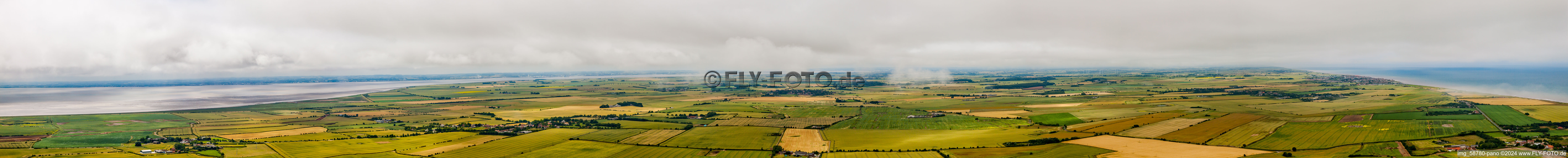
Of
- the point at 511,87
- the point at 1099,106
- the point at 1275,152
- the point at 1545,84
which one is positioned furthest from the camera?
the point at 511,87

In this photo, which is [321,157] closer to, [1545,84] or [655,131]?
[655,131]

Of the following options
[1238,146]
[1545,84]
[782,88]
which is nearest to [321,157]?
[1238,146]

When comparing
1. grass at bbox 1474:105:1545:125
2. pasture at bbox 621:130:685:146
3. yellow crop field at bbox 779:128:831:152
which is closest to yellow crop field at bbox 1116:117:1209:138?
grass at bbox 1474:105:1545:125

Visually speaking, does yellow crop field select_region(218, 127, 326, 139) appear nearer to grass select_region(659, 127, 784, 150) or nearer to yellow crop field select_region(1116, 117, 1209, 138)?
grass select_region(659, 127, 784, 150)

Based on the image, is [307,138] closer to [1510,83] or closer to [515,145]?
[515,145]

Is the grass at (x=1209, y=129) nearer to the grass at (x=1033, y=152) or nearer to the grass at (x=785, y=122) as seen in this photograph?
the grass at (x=1033, y=152)

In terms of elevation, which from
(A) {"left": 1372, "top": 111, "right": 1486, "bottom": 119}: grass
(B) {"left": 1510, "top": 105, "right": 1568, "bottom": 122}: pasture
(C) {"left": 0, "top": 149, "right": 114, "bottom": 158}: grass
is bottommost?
(C) {"left": 0, "top": 149, "right": 114, "bottom": 158}: grass
